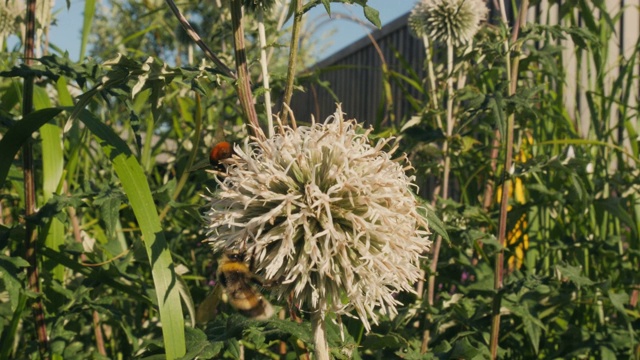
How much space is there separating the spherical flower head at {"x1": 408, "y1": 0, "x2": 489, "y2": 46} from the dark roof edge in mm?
2943

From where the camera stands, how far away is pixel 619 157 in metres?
3.04

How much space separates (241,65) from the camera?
1.53 m

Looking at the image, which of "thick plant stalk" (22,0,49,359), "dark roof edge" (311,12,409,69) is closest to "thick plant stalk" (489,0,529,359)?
"thick plant stalk" (22,0,49,359)

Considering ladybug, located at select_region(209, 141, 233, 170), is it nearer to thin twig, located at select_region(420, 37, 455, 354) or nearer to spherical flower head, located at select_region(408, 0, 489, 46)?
thin twig, located at select_region(420, 37, 455, 354)

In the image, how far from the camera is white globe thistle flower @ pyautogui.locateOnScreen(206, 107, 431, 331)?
52.9 inches

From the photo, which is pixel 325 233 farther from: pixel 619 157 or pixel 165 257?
pixel 619 157

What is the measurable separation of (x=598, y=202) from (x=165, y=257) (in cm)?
157

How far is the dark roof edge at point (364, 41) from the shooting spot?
283 inches

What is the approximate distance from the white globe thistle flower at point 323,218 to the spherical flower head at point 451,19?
181cm

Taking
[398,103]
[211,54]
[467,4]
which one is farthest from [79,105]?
[398,103]

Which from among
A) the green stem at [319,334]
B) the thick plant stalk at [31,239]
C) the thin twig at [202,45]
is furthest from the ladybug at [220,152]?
the thick plant stalk at [31,239]

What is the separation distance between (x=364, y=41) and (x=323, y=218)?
293 inches

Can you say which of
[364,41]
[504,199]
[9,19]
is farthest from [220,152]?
[364,41]

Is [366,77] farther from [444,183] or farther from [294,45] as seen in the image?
[294,45]
